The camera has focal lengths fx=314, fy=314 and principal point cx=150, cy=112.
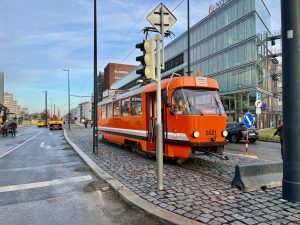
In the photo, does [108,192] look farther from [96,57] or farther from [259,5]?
[259,5]

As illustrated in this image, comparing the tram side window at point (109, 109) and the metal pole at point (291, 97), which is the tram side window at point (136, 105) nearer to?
the tram side window at point (109, 109)

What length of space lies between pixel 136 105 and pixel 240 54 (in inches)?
1230

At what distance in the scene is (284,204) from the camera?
5438mm

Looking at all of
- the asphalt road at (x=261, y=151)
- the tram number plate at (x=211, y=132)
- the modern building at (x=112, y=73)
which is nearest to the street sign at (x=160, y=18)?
the tram number plate at (x=211, y=132)

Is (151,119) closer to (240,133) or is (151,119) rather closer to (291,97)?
(291,97)

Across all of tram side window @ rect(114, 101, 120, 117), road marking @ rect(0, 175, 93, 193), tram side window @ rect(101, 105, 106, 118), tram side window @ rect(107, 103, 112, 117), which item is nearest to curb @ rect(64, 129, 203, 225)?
road marking @ rect(0, 175, 93, 193)

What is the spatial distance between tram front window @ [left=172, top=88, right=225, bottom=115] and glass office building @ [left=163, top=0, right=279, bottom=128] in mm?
26800

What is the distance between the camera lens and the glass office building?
38719 mm

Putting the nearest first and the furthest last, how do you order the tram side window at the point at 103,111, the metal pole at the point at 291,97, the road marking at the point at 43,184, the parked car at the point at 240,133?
the metal pole at the point at 291,97, the road marking at the point at 43,184, the tram side window at the point at 103,111, the parked car at the point at 240,133

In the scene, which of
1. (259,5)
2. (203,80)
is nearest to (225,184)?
(203,80)

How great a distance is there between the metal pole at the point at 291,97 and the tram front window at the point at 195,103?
392 cm

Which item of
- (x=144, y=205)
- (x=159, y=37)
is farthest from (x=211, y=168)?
(x=159, y=37)

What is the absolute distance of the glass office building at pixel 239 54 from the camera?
127 feet

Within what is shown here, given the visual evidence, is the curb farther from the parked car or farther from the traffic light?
the parked car
